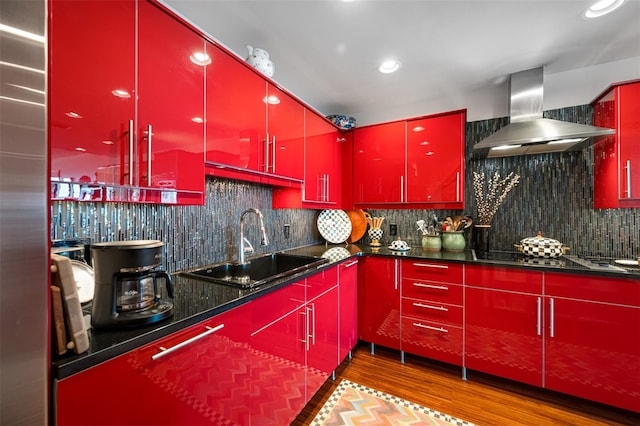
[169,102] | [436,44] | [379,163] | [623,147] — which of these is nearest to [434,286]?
[379,163]

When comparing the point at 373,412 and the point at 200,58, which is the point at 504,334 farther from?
the point at 200,58

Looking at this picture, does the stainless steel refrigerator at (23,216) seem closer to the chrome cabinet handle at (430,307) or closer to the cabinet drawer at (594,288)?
the chrome cabinet handle at (430,307)

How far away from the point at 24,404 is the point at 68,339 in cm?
14

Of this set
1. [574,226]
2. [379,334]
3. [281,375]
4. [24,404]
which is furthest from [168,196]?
[574,226]

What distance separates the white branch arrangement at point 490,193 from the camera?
92.0 inches

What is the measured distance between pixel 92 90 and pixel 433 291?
2.32 meters

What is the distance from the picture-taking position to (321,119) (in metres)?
2.33

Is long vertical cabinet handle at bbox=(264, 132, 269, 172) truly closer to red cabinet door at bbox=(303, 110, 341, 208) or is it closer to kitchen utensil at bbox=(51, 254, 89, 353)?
red cabinet door at bbox=(303, 110, 341, 208)

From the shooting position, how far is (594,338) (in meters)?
1.61

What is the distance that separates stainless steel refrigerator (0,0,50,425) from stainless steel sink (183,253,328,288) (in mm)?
724

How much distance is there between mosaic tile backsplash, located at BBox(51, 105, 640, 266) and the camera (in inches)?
52.1

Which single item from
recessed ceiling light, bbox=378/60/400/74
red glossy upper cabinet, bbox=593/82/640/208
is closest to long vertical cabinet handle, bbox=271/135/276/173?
recessed ceiling light, bbox=378/60/400/74

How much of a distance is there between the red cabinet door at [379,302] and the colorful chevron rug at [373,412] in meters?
0.50

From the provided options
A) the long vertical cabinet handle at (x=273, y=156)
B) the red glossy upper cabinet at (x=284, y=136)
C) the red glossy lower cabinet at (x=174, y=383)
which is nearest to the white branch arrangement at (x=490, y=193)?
the red glossy upper cabinet at (x=284, y=136)
